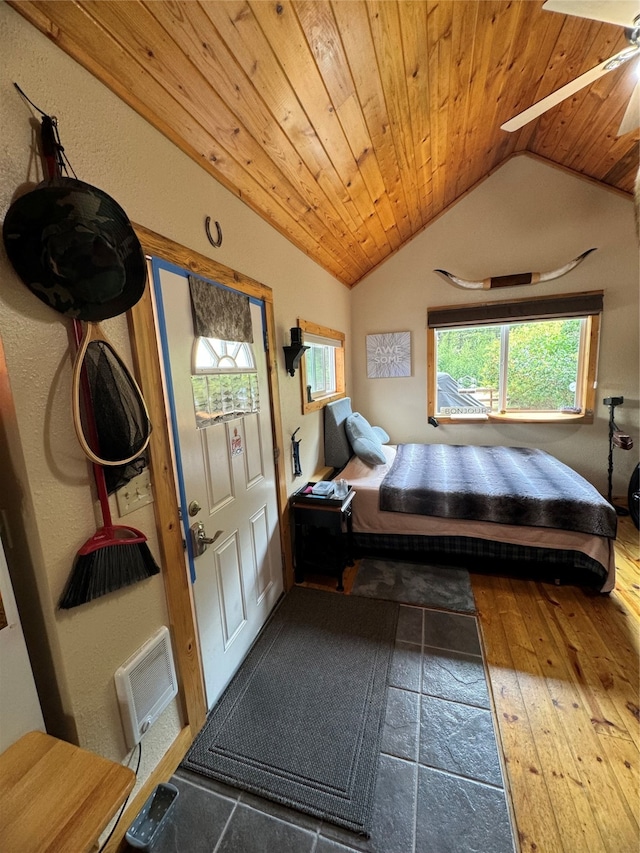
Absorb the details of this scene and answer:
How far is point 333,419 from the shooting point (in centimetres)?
317

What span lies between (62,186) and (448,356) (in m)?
3.81

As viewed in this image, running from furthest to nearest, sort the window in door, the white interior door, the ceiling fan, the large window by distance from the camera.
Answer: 1. the large window
2. the window in door
3. the white interior door
4. the ceiling fan

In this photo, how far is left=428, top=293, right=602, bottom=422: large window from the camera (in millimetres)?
3469

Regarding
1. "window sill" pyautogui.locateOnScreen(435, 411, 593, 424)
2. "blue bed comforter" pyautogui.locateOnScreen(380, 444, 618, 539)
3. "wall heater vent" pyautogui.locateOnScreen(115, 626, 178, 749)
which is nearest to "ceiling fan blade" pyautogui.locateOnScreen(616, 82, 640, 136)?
"blue bed comforter" pyautogui.locateOnScreen(380, 444, 618, 539)

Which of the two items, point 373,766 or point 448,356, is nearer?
point 373,766

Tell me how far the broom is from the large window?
3565 mm

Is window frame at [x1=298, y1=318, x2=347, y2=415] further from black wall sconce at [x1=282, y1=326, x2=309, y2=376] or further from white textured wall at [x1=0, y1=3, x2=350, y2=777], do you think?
white textured wall at [x1=0, y1=3, x2=350, y2=777]

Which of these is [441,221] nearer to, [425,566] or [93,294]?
[425,566]

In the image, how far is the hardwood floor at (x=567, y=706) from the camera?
115 centimetres

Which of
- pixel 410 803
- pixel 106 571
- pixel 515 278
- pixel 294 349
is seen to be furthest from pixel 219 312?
pixel 515 278

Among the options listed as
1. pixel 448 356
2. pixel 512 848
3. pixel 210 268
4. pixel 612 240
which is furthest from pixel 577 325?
pixel 512 848

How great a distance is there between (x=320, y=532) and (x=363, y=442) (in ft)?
3.22

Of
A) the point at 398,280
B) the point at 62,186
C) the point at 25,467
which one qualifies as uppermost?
the point at 398,280

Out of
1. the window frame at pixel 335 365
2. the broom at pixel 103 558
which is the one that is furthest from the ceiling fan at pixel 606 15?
the broom at pixel 103 558
